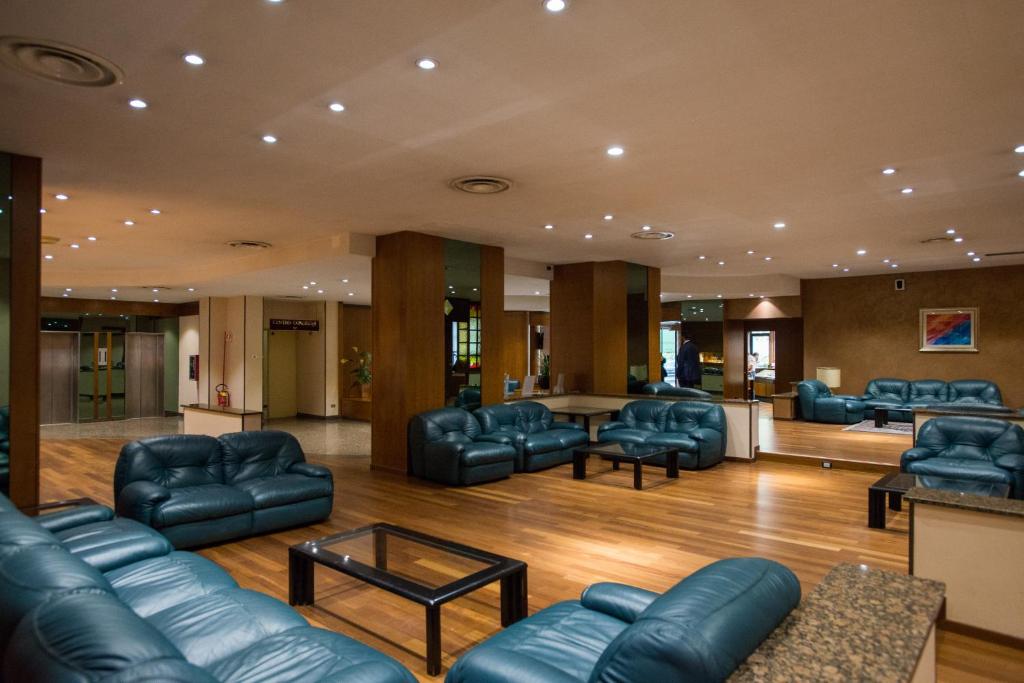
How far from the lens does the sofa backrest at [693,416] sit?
8.49m

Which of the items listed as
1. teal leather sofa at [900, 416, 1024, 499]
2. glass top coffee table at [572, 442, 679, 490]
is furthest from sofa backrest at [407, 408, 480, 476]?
teal leather sofa at [900, 416, 1024, 499]

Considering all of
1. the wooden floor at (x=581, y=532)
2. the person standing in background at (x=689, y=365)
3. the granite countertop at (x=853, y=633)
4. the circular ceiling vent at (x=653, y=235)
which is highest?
the circular ceiling vent at (x=653, y=235)

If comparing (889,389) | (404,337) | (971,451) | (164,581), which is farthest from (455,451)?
(889,389)

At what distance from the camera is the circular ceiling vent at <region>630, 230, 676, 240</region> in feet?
26.5

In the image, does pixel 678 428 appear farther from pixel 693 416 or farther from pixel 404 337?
pixel 404 337

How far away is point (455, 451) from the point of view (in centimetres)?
711

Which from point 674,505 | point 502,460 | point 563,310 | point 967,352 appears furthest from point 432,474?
point 967,352

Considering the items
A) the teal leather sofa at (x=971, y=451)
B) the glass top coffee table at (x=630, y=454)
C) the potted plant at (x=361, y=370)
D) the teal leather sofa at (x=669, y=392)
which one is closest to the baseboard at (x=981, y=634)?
the teal leather sofa at (x=971, y=451)

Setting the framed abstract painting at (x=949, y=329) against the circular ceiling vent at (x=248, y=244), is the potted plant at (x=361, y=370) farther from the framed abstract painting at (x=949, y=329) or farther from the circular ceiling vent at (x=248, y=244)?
the framed abstract painting at (x=949, y=329)

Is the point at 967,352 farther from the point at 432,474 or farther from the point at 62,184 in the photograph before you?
the point at 62,184

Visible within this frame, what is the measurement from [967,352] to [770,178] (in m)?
9.40

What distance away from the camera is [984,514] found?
3301 mm

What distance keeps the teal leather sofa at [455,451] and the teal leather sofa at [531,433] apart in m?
0.19

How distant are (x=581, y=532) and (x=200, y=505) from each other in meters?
3.16
